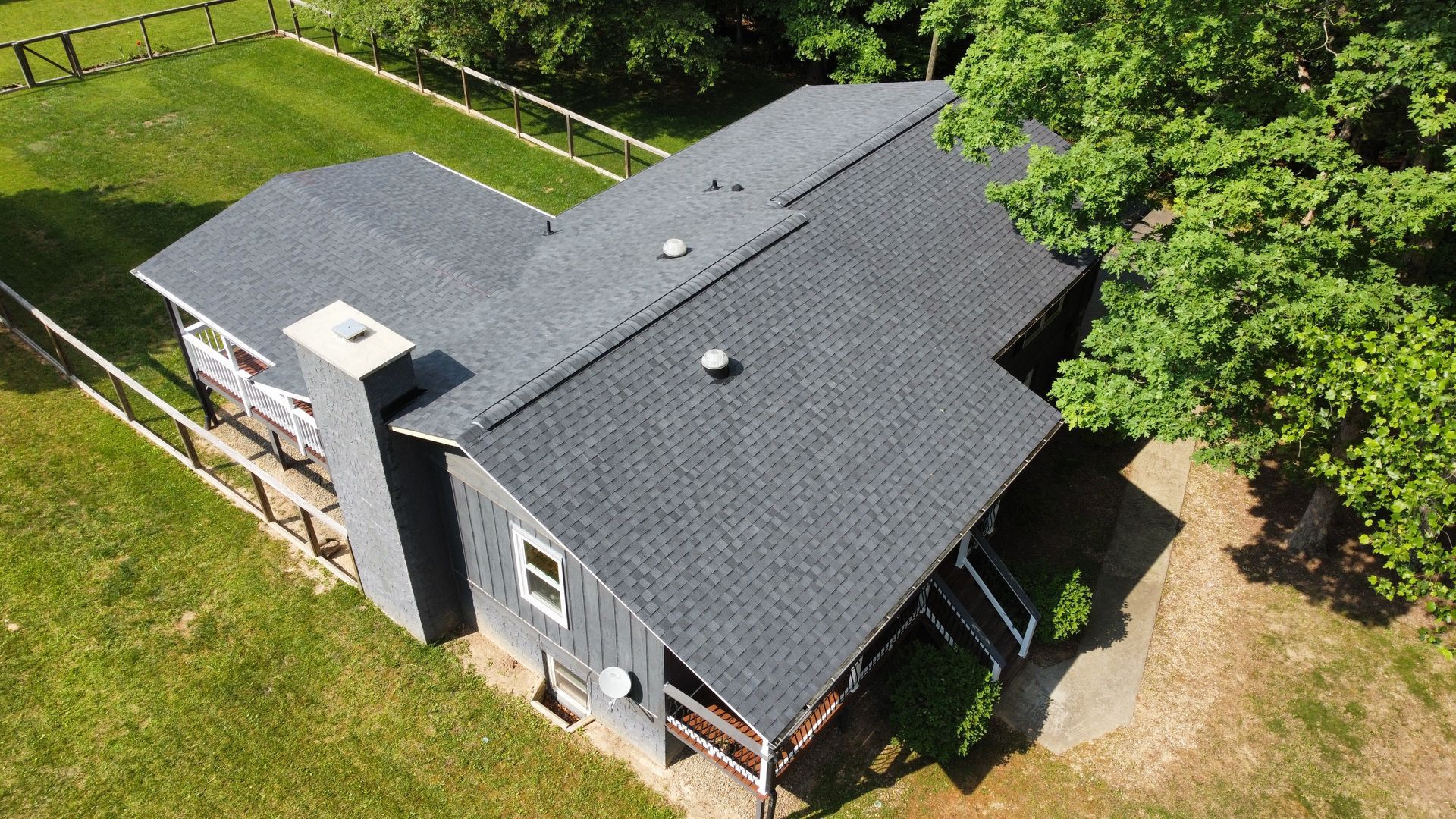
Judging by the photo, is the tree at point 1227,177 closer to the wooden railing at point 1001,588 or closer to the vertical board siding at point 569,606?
the wooden railing at point 1001,588

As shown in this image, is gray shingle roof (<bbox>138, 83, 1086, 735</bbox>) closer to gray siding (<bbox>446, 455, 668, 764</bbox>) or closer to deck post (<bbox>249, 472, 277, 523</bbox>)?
gray siding (<bbox>446, 455, 668, 764</bbox>)

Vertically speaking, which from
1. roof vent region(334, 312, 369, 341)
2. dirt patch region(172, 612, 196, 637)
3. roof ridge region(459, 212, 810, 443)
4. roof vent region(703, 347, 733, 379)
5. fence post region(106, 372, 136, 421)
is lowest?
dirt patch region(172, 612, 196, 637)

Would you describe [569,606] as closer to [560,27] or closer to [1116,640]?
[1116,640]

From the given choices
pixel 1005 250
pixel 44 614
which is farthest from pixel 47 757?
pixel 1005 250

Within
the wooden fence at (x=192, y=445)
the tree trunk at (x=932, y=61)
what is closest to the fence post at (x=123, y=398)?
the wooden fence at (x=192, y=445)

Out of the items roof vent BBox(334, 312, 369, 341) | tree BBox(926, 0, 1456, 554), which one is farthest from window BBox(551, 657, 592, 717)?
tree BBox(926, 0, 1456, 554)

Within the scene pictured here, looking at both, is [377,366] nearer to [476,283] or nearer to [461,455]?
[461,455]

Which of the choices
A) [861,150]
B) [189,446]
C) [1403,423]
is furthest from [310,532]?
[1403,423]
